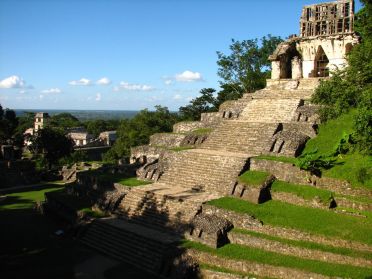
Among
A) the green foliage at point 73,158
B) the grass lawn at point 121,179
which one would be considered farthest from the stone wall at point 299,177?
the green foliage at point 73,158

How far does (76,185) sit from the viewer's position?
2098 cm

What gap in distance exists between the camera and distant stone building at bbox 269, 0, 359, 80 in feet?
79.3

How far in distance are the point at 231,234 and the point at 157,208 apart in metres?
3.89

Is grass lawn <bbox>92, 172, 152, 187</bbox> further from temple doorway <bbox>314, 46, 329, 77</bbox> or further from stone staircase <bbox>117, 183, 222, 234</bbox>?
temple doorway <bbox>314, 46, 329, 77</bbox>

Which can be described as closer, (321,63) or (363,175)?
(363,175)

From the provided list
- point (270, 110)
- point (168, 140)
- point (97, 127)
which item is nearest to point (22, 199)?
point (168, 140)

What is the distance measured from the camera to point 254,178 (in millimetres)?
15797

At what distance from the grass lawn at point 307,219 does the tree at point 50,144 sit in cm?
2341

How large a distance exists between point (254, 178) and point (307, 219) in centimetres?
328

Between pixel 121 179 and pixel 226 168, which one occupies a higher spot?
pixel 226 168

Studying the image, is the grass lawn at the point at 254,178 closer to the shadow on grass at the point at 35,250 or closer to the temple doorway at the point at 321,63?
the shadow on grass at the point at 35,250

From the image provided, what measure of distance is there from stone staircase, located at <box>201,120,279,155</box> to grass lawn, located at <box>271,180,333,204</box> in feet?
9.77

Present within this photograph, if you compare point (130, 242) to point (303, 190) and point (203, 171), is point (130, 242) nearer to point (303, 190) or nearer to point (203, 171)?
A: point (203, 171)

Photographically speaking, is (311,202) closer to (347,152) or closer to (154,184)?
(347,152)
